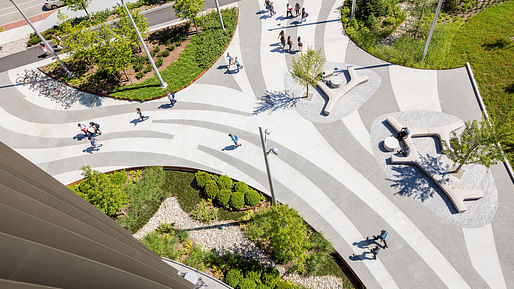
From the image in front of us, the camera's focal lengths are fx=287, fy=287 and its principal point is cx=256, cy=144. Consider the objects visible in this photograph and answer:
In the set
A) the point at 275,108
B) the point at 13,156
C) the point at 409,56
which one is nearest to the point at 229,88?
the point at 275,108

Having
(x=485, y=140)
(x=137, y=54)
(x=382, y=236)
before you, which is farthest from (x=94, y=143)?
(x=485, y=140)

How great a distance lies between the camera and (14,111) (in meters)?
28.0

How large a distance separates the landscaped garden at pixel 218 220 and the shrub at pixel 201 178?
0.23 ft

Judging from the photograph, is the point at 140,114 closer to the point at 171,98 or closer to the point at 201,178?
the point at 171,98

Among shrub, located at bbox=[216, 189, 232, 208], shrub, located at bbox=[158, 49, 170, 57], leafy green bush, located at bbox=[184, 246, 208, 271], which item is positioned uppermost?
shrub, located at bbox=[158, 49, 170, 57]

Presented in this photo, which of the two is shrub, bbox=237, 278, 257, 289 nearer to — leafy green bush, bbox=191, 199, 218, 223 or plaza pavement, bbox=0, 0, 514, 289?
leafy green bush, bbox=191, 199, 218, 223

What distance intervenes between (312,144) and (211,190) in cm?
839

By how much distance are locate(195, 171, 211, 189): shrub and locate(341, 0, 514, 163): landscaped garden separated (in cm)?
1924

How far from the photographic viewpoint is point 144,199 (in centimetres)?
2011

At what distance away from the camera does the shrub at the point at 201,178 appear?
2047 cm

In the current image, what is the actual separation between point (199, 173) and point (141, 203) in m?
4.44

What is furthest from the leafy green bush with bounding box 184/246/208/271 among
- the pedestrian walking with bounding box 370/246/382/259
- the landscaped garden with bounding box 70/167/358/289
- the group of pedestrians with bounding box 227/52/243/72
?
the group of pedestrians with bounding box 227/52/243/72

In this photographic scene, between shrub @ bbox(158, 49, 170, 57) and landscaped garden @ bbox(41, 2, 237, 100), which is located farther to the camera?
shrub @ bbox(158, 49, 170, 57)

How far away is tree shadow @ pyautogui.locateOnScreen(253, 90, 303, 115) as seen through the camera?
2459 cm
